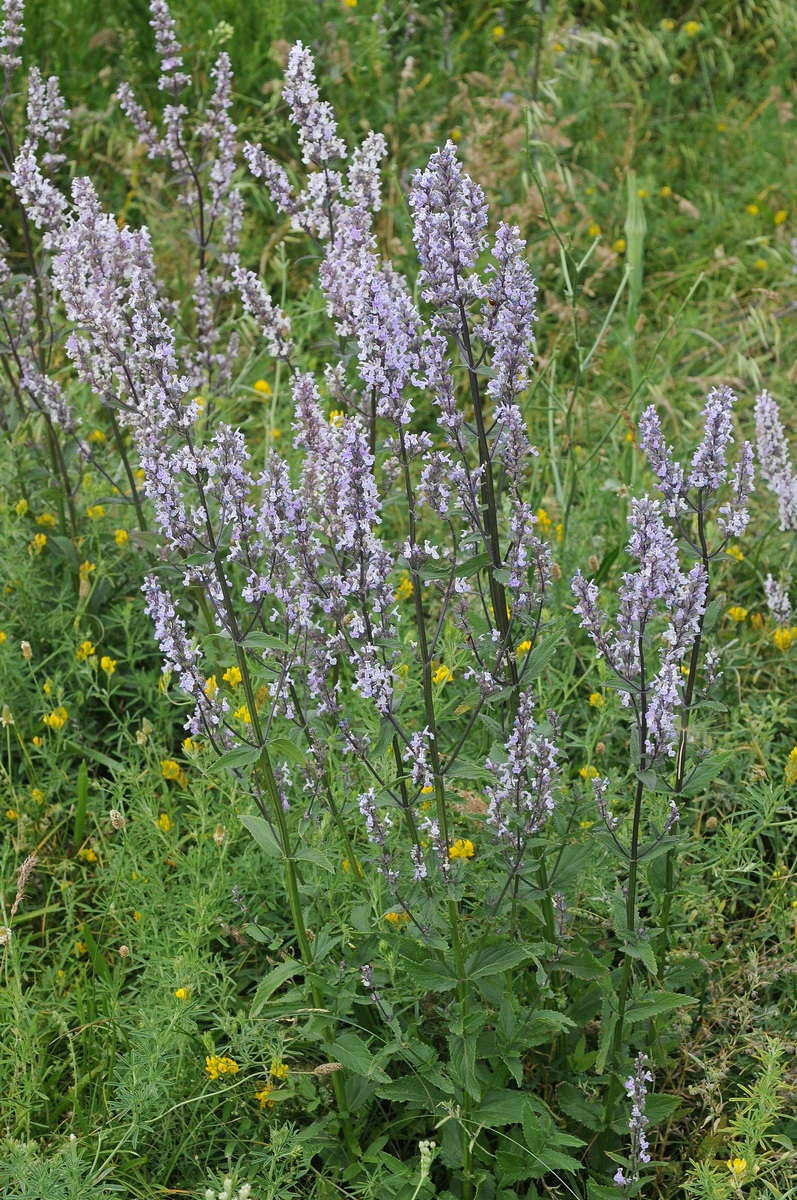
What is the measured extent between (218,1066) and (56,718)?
1.22m

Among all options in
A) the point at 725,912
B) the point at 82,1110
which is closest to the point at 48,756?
the point at 82,1110

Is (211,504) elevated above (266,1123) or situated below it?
above

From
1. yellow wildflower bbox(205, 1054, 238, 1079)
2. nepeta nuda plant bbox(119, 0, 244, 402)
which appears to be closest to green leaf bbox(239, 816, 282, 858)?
yellow wildflower bbox(205, 1054, 238, 1079)

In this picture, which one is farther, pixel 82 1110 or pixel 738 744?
pixel 738 744

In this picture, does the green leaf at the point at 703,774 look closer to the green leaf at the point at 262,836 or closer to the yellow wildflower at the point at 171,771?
the green leaf at the point at 262,836

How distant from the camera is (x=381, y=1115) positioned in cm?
280

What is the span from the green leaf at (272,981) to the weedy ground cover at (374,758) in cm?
2

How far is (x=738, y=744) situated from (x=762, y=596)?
86 cm

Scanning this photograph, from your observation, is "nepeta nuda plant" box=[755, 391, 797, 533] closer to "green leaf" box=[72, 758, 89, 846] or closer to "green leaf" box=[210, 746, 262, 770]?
"green leaf" box=[210, 746, 262, 770]

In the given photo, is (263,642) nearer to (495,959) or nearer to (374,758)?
(374,758)

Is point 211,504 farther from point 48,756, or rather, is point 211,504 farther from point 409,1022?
point 409,1022

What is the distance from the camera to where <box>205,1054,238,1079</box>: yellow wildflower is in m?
2.55

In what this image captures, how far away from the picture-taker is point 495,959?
2334mm

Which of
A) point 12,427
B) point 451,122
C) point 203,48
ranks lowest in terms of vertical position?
point 12,427
